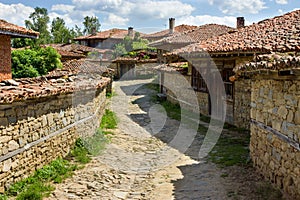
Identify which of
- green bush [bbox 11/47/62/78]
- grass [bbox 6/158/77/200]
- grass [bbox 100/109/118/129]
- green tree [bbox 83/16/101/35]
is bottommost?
grass [bbox 6/158/77/200]

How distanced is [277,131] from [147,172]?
3.22 m

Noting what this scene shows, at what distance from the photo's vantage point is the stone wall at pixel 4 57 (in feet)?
47.6

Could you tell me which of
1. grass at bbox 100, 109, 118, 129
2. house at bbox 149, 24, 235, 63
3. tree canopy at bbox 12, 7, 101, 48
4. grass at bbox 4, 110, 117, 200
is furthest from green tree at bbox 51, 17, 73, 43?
grass at bbox 4, 110, 117, 200

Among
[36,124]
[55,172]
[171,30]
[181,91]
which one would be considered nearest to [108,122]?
[181,91]

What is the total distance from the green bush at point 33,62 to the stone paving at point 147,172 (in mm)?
11421

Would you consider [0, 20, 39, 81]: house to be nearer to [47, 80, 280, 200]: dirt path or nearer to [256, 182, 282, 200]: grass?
[47, 80, 280, 200]: dirt path

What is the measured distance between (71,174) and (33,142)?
1119mm

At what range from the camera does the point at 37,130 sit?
7.12 metres

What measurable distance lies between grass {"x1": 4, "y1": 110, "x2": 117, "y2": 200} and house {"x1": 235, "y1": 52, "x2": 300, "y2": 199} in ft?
13.4

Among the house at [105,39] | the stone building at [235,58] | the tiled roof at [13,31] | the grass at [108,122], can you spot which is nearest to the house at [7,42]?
the tiled roof at [13,31]

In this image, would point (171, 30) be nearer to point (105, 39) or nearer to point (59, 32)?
point (105, 39)

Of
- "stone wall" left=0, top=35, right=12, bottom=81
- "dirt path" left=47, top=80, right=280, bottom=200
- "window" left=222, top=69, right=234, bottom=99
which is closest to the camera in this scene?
"dirt path" left=47, top=80, right=280, bottom=200

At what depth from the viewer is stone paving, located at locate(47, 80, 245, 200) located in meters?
6.68

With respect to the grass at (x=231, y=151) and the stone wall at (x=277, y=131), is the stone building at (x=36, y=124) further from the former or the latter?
the stone wall at (x=277, y=131)
